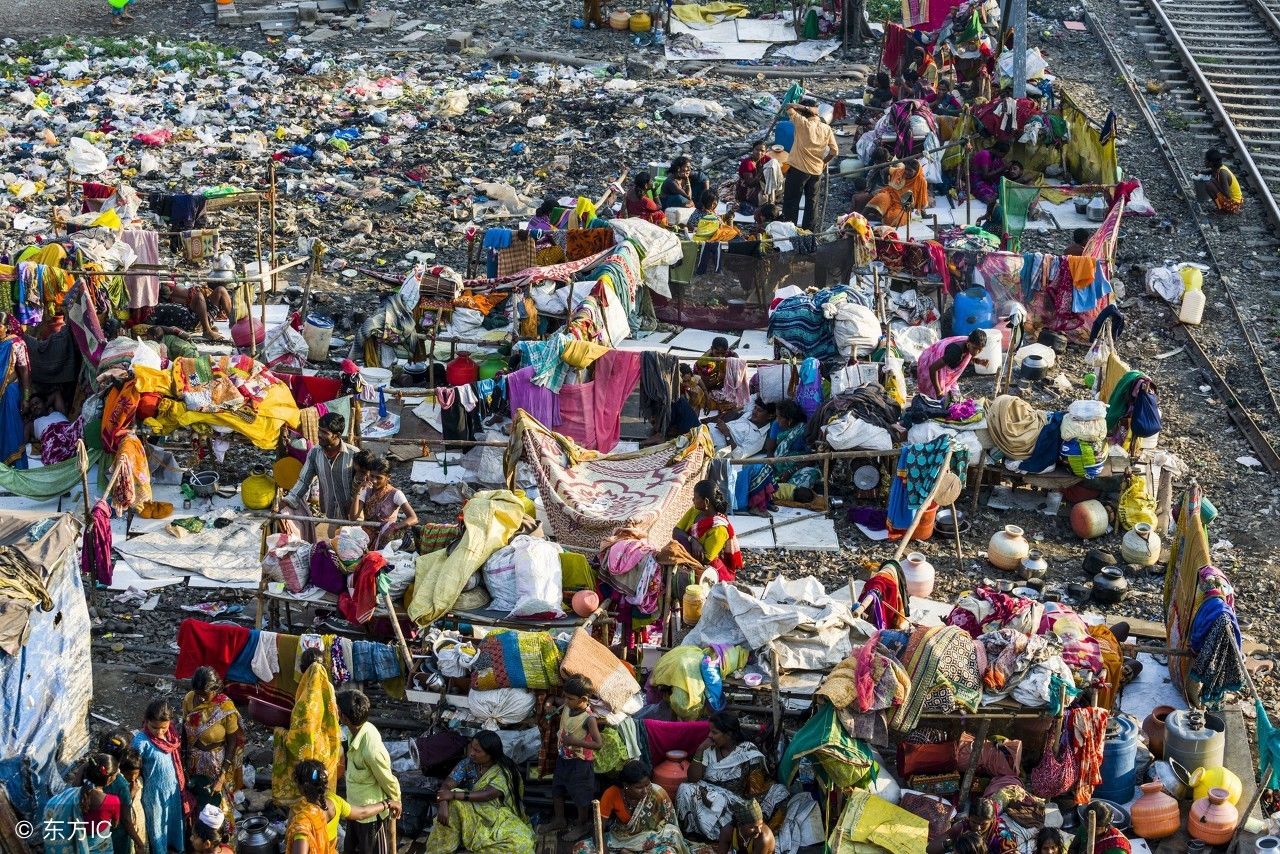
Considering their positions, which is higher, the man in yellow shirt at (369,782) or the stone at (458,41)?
the stone at (458,41)

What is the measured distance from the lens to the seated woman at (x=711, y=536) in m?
11.2

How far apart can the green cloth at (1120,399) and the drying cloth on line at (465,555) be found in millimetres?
4779

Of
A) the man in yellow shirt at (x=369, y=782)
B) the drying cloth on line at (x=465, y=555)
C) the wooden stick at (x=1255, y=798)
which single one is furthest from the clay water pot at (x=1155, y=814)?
the man in yellow shirt at (x=369, y=782)

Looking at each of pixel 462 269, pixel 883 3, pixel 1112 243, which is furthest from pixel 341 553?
pixel 883 3

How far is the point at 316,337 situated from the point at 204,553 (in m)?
3.31

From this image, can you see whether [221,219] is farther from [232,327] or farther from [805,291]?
[805,291]

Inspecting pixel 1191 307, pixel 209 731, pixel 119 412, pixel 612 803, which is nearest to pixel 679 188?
pixel 1191 307

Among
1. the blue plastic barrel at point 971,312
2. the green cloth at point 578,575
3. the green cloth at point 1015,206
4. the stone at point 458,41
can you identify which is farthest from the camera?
the stone at point 458,41

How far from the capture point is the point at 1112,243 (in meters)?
16.0

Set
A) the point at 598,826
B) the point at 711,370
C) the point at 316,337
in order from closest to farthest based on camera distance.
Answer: the point at 598,826 → the point at 711,370 → the point at 316,337

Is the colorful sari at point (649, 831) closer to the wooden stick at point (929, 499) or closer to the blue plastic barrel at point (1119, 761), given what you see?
the blue plastic barrel at point (1119, 761)

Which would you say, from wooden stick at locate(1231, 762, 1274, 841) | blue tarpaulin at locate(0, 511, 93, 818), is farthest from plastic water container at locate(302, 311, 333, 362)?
wooden stick at locate(1231, 762, 1274, 841)

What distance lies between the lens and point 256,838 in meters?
9.52

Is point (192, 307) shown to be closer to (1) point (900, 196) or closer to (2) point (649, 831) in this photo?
(1) point (900, 196)
